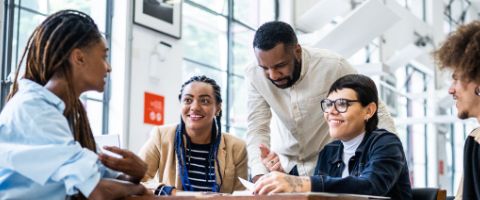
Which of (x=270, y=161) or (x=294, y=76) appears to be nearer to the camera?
Result: (x=270, y=161)

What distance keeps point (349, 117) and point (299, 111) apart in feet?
2.10

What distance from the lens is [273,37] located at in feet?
8.86

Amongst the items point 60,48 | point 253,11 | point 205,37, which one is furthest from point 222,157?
point 253,11

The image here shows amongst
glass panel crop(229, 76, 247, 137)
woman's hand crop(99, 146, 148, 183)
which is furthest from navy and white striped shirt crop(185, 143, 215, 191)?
glass panel crop(229, 76, 247, 137)

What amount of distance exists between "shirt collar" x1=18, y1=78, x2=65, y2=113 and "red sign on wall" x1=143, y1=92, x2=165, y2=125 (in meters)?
3.27

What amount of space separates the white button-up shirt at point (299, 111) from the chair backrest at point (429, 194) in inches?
23.1

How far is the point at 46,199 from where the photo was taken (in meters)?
1.65

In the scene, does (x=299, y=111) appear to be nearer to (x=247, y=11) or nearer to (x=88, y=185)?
(x=88, y=185)

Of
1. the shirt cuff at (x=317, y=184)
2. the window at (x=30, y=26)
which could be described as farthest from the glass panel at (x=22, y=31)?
the shirt cuff at (x=317, y=184)

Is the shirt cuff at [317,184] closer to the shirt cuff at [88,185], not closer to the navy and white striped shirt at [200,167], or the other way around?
the shirt cuff at [88,185]

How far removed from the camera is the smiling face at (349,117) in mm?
2301

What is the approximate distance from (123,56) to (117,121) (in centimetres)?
47

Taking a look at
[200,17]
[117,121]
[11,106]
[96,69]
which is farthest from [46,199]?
[200,17]

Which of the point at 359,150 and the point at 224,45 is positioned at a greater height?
the point at 224,45
